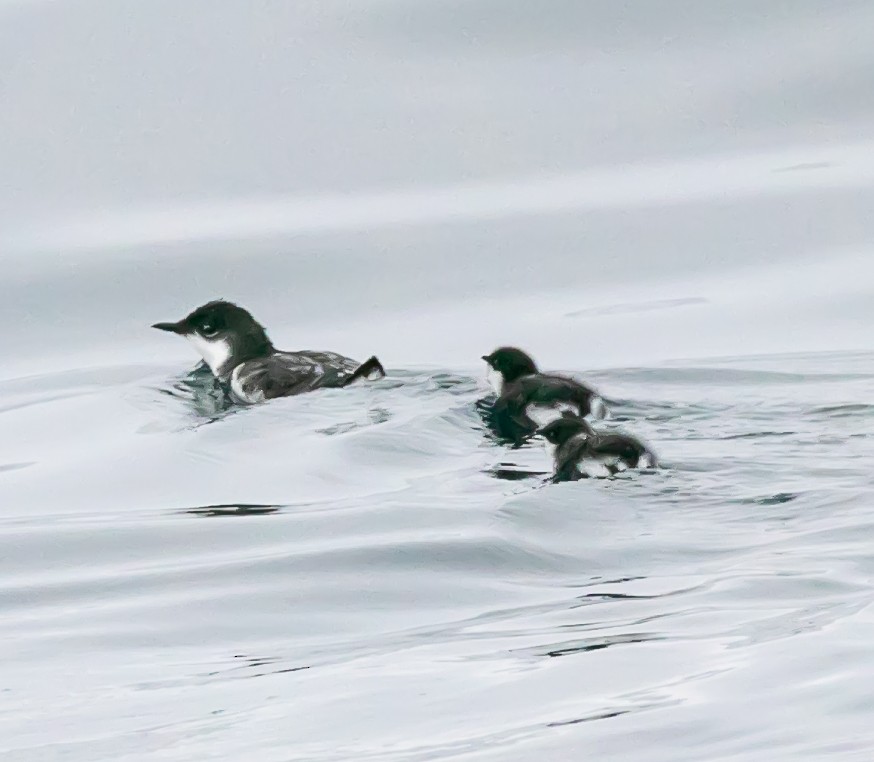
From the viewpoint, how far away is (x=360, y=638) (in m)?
4.77

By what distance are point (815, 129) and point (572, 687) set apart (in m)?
7.90

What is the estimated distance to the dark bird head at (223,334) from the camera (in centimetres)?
846

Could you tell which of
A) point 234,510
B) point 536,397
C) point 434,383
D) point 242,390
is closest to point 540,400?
point 536,397

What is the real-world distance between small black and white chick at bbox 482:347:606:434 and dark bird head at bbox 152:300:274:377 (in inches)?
53.9

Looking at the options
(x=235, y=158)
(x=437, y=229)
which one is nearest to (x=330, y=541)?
(x=437, y=229)

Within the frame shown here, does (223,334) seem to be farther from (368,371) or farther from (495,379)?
(495,379)

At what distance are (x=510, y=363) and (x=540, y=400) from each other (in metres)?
0.38

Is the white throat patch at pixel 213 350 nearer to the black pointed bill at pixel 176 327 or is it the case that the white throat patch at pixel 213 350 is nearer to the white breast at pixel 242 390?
the black pointed bill at pixel 176 327

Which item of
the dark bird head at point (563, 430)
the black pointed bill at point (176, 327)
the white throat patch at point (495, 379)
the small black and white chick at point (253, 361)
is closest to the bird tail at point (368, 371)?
the small black and white chick at point (253, 361)

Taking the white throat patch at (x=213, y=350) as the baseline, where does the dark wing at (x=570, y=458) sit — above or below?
below

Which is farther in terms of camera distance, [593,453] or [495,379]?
[495,379]

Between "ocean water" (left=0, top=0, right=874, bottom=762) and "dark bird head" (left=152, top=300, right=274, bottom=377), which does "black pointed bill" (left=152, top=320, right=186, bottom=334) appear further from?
"ocean water" (left=0, top=0, right=874, bottom=762)

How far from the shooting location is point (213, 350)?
851cm

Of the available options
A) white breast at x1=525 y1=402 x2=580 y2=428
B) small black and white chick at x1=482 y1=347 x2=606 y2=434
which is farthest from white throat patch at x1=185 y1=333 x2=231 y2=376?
white breast at x1=525 y1=402 x2=580 y2=428
